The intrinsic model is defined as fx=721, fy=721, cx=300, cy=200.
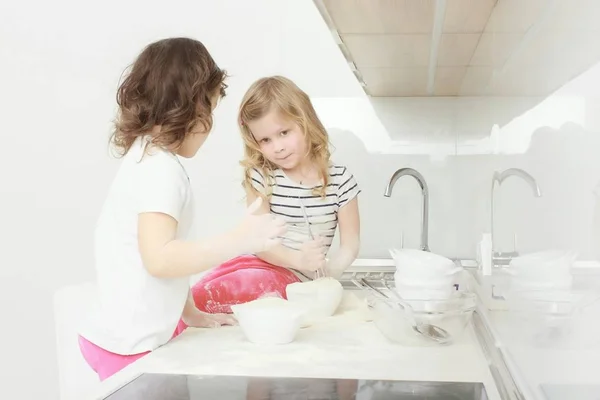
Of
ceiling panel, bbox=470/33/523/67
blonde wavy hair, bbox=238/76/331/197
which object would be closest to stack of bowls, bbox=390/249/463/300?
ceiling panel, bbox=470/33/523/67

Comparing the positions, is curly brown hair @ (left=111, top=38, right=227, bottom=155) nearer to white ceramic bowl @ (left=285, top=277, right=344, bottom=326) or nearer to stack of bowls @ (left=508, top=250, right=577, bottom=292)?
white ceramic bowl @ (left=285, top=277, right=344, bottom=326)

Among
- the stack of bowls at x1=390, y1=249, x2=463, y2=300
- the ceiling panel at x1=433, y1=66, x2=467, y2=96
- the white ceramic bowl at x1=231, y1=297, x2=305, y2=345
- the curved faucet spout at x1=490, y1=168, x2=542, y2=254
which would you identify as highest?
the ceiling panel at x1=433, y1=66, x2=467, y2=96

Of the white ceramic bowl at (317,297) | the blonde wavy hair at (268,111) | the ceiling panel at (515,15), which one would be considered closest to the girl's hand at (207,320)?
the white ceramic bowl at (317,297)

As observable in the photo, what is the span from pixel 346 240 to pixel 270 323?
92cm

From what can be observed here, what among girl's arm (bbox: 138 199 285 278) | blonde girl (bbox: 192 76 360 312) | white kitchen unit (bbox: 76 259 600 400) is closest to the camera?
white kitchen unit (bbox: 76 259 600 400)

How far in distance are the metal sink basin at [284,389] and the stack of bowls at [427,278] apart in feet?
1.21

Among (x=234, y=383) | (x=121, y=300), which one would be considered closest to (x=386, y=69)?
(x=121, y=300)

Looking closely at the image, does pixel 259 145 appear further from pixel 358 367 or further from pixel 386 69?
pixel 358 367

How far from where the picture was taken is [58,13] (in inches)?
109

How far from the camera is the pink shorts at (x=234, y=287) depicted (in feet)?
5.15

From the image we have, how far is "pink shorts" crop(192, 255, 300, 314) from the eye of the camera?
61.7 inches

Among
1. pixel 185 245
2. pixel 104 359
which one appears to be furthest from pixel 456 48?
pixel 104 359

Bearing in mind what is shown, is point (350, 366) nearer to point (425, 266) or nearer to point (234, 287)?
point (425, 266)

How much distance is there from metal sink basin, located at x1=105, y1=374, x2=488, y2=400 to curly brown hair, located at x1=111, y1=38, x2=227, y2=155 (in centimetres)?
56
